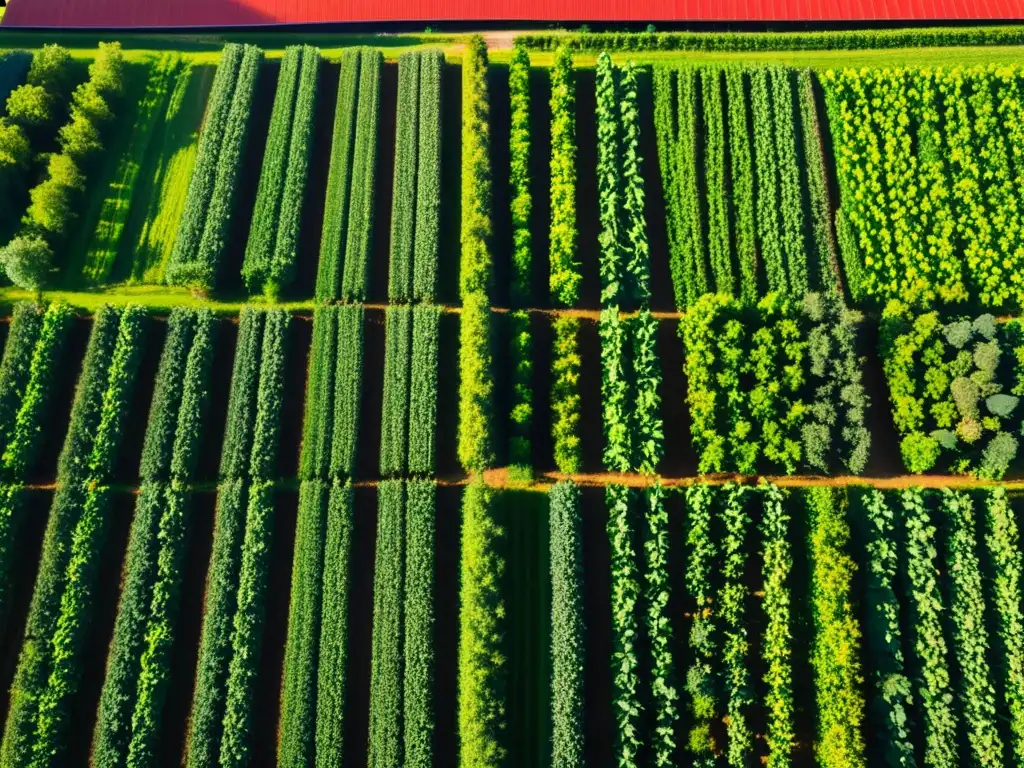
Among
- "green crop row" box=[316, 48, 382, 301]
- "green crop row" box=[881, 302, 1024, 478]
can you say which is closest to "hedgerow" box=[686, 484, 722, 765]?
"green crop row" box=[881, 302, 1024, 478]

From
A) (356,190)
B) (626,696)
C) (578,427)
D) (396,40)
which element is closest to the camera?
(626,696)

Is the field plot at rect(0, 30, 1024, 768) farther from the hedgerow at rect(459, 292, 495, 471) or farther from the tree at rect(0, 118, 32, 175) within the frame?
the tree at rect(0, 118, 32, 175)

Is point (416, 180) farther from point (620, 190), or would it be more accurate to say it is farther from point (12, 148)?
point (12, 148)

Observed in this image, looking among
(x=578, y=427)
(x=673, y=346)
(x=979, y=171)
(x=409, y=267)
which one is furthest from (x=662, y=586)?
(x=979, y=171)

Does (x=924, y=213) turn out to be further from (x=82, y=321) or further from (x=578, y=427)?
(x=82, y=321)

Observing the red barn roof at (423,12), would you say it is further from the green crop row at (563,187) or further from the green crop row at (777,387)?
the green crop row at (777,387)
